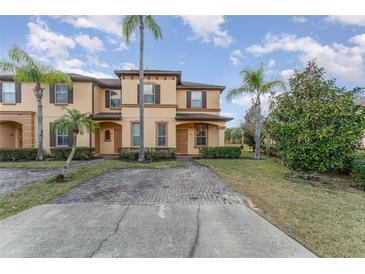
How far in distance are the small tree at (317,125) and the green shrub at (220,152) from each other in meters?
5.95

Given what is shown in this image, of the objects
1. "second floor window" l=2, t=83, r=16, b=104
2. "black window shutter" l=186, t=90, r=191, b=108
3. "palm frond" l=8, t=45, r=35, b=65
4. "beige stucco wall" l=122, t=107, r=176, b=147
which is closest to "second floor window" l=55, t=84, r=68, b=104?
"palm frond" l=8, t=45, r=35, b=65

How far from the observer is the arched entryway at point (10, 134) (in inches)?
605

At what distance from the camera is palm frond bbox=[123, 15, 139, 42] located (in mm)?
11245

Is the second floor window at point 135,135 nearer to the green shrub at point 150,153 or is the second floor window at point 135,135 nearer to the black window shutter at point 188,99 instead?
the green shrub at point 150,153

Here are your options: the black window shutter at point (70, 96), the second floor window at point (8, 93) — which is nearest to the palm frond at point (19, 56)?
the black window shutter at point (70, 96)

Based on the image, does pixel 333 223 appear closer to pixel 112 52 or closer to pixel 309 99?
pixel 309 99

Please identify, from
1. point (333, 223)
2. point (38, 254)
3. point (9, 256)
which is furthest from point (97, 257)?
point (333, 223)

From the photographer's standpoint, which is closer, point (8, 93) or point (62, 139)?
point (8, 93)

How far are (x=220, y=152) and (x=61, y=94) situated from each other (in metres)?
12.9

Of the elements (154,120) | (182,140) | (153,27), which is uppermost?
(153,27)

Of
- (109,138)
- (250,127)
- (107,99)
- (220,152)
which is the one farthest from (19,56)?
(250,127)

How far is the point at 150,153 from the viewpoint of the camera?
1365 centimetres

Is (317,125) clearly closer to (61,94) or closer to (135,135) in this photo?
(135,135)
